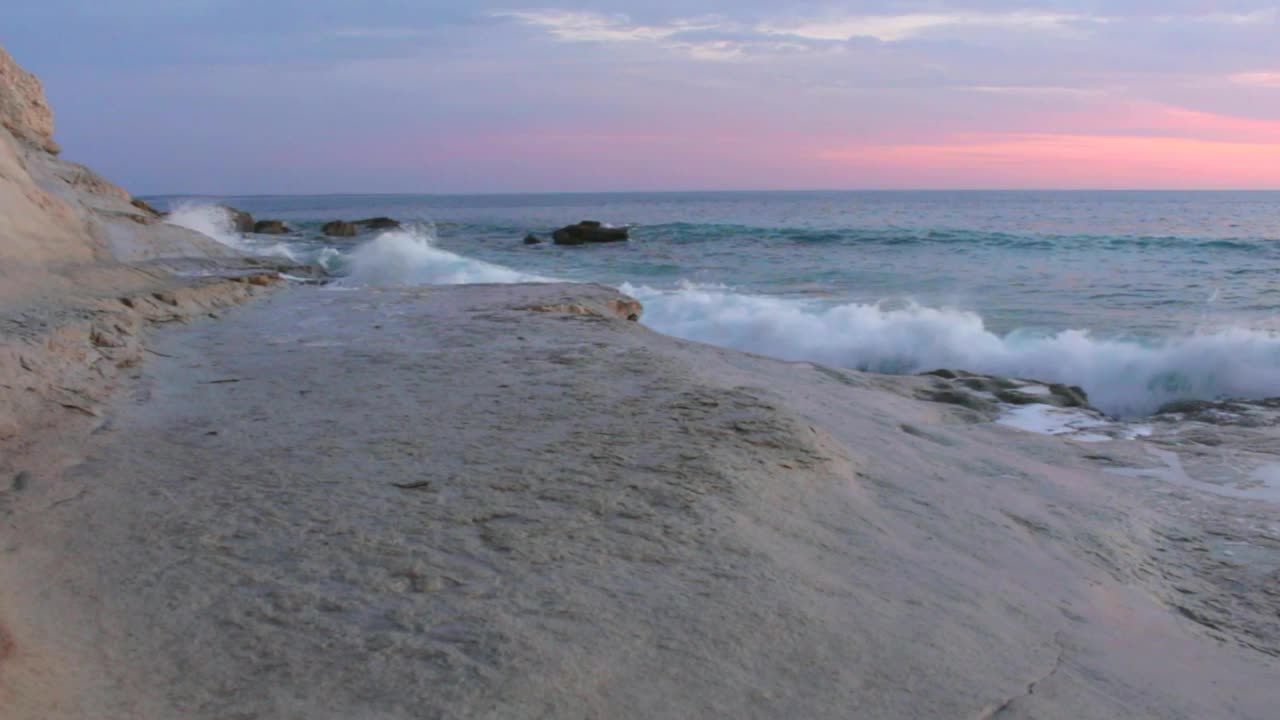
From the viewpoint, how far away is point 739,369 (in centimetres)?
624

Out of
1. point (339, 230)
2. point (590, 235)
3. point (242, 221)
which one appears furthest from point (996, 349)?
point (242, 221)

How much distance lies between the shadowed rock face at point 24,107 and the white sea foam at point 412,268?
4380mm

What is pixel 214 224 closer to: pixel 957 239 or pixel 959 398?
pixel 957 239

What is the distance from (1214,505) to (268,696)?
436 centimetres

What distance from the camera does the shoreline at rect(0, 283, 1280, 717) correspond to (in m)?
2.19

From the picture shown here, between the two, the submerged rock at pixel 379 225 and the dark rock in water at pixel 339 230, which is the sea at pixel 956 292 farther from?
the submerged rock at pixel 379 225

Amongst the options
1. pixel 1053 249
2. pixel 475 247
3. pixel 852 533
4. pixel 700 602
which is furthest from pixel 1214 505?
pixel 475 247

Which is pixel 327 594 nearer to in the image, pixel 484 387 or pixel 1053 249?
pixel 484 387

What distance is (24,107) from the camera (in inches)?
492

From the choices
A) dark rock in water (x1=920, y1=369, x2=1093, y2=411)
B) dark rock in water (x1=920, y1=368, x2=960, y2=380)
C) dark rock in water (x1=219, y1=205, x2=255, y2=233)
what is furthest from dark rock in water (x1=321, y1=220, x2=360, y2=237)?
dark rock in water (x1=920, y1=369, x2=1093, y2=411)

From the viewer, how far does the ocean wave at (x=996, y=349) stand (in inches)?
341

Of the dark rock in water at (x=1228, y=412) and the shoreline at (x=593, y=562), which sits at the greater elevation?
the shoreline at (x=593, y=562)

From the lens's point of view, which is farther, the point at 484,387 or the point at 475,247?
the point at 475,247

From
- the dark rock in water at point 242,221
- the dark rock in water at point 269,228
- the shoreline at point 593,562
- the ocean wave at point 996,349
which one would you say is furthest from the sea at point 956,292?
the shoreline at point 593,562
